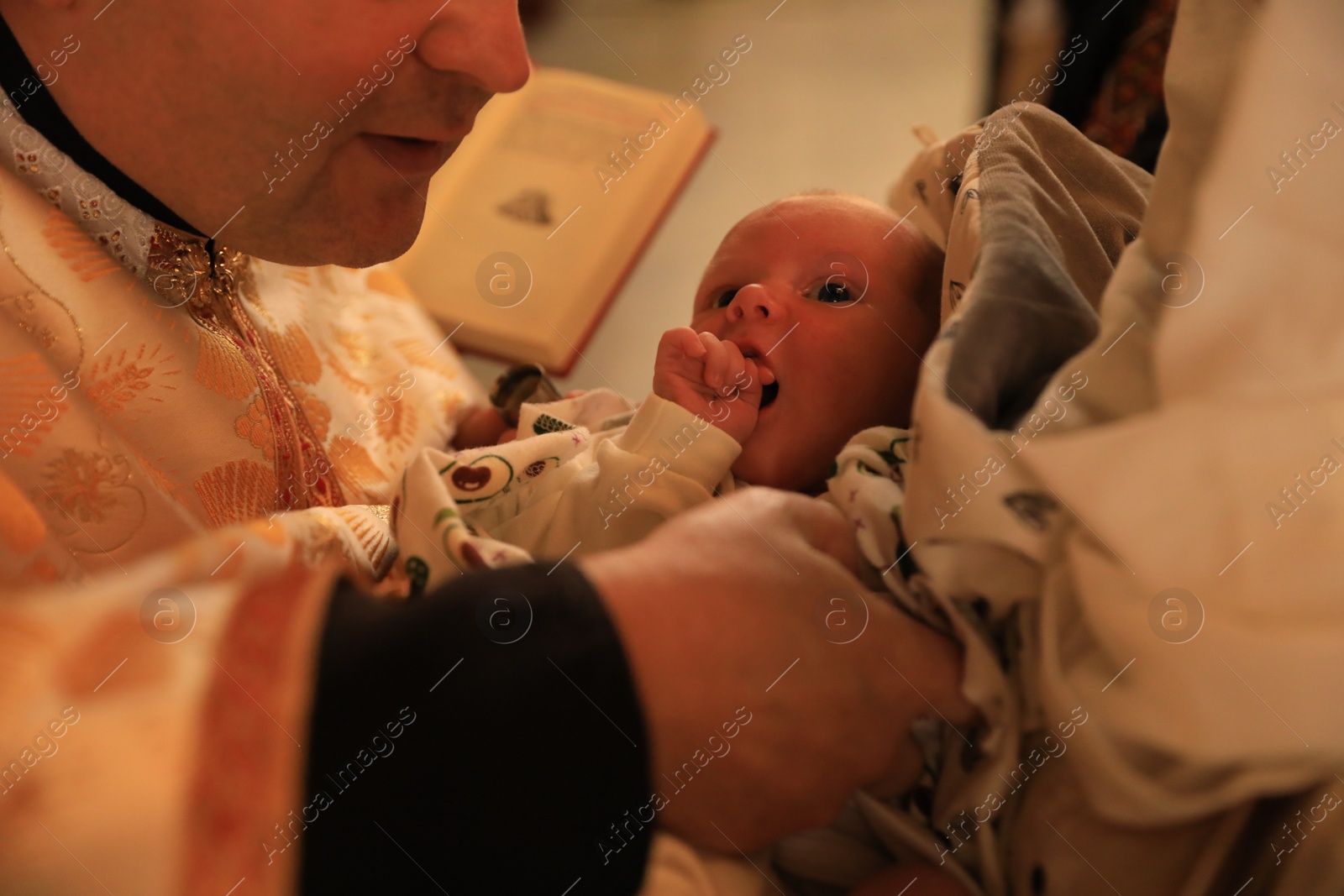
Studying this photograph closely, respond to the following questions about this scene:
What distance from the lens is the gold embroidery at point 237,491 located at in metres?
0.73

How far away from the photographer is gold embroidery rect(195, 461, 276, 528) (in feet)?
2.39

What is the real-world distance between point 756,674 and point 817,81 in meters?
1.70

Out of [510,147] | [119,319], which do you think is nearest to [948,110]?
[510,147]

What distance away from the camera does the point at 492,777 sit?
0.42m

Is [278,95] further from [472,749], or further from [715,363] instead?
[472,749]

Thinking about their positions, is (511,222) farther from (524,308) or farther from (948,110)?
(948,110)

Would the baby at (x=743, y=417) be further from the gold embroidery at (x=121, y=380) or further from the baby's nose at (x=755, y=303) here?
the gold embroidery at (x=121, y=380)

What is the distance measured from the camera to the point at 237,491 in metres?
0.75

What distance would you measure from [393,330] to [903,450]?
2.13 feet

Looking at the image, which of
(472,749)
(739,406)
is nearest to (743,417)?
(739,406)

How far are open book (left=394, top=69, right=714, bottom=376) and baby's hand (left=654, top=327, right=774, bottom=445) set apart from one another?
0.59 metres

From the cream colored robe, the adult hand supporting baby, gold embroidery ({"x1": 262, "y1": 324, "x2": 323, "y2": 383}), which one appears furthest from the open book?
the adult hand supporting baby

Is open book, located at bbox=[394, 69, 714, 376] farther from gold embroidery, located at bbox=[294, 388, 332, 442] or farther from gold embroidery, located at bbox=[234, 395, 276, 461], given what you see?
gold embroidery, located at bbox=[234, 395, 276, 461]

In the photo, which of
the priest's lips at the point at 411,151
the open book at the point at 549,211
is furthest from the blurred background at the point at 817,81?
the priest's lips at the point at 411,151
